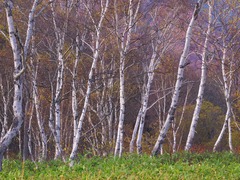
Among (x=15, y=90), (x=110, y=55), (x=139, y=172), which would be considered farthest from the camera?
(x=110, y=55)

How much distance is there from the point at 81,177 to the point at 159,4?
Result: 346 inches

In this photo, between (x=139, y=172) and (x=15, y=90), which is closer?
(x=139, y=172)

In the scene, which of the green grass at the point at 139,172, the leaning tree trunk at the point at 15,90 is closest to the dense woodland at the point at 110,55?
the leaning tree trunk at the point at 15,90

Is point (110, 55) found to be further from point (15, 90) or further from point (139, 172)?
point (139, 172)

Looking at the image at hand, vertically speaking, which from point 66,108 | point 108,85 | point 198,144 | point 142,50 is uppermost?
point 142,50

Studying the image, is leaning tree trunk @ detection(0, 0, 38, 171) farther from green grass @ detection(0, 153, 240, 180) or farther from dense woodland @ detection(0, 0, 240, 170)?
green grass @ detection(0, 153, 240, 180)

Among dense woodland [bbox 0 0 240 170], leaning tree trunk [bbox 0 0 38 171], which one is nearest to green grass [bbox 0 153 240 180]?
leaning tree trunk [bbox 0 0 38 171]

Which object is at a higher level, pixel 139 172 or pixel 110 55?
pixel 110 55

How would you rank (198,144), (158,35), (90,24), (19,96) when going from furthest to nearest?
(198,144), (158,35), (90,24), (19,96)

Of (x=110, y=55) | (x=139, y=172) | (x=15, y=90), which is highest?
(x=110, y=55)

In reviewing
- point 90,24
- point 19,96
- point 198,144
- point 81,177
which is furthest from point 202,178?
point 198,144

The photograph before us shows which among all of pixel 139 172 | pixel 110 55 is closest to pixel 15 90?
pixel 139 172

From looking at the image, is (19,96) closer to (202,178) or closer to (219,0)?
(202,178)

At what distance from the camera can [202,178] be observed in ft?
21.2
